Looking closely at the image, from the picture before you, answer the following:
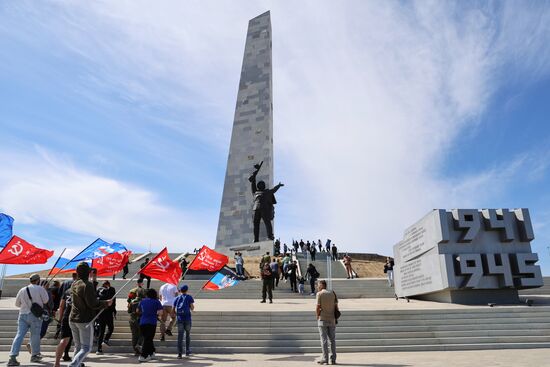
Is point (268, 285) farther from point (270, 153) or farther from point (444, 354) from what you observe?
point (270, 153)

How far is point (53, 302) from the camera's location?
8.37 m

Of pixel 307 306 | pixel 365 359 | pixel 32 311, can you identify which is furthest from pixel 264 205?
pixel 32 311

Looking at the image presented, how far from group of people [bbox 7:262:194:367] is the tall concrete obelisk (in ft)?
76.3

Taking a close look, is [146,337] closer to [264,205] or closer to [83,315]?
[83,315]

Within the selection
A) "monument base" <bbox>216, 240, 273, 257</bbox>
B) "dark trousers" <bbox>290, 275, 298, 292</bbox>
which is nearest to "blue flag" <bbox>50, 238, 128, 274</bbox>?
"dark trousers" <bbox>290, 275, 298, 292</bbox>

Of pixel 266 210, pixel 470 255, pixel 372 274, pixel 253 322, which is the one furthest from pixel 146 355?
pixel 266 210

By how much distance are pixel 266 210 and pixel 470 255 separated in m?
17.2

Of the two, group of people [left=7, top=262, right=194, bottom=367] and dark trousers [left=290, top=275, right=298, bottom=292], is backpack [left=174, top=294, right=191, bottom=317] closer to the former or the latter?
group of people [left=7, top=262, right=194, bottom=367]

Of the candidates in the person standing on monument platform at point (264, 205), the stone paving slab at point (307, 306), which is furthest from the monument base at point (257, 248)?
the stone paving slab at point (307, 306)

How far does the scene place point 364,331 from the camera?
873 centimetres

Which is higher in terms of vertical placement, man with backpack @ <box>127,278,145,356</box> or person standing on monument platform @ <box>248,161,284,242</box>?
person standing on monument platform @ <box>248,161,284,242</box>

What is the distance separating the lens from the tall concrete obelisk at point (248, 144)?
109 ft

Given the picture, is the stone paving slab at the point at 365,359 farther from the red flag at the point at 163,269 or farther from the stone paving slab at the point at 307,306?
the stone paving slab at the point at 307,306

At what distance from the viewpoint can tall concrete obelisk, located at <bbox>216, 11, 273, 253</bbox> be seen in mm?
33344
